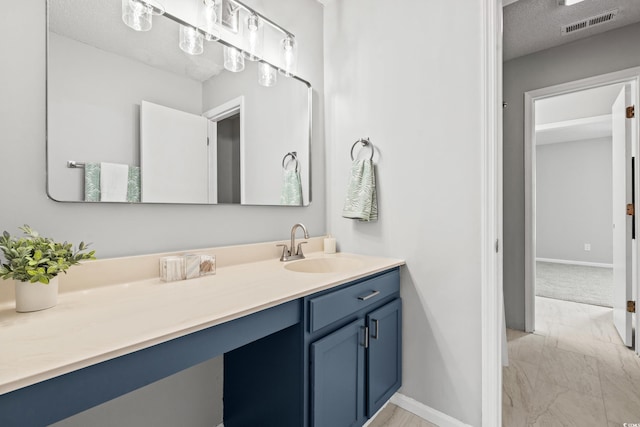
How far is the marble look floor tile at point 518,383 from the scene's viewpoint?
1739 millimetres

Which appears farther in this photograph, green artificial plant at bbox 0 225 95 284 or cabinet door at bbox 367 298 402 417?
cabinet door at bbox 367 298 402 417

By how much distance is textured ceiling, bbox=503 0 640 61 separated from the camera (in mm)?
2135

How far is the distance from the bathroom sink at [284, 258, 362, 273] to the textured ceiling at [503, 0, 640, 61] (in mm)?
2194

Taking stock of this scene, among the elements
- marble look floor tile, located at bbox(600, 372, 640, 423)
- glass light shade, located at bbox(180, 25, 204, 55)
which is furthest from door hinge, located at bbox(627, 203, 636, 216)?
glass light shade, located at bbox(180, 25, 204, 55)

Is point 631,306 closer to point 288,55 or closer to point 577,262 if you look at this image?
point 288,55

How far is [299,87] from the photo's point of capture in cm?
192

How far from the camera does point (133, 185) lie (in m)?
1.21

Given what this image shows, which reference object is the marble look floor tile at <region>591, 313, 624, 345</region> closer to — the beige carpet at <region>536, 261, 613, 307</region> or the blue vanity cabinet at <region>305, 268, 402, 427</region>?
the beige carpet at <region>536, 261, 613, 307</region>

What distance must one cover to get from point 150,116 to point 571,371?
2905mm

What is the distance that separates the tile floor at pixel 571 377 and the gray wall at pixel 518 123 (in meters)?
0.38

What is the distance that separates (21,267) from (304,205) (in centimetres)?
135

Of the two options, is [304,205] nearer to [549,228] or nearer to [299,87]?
[299,87]

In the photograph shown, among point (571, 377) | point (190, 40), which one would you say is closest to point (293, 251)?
point (190, 40)

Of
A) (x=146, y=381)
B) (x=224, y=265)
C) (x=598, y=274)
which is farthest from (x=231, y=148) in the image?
(x=598, y=274)
